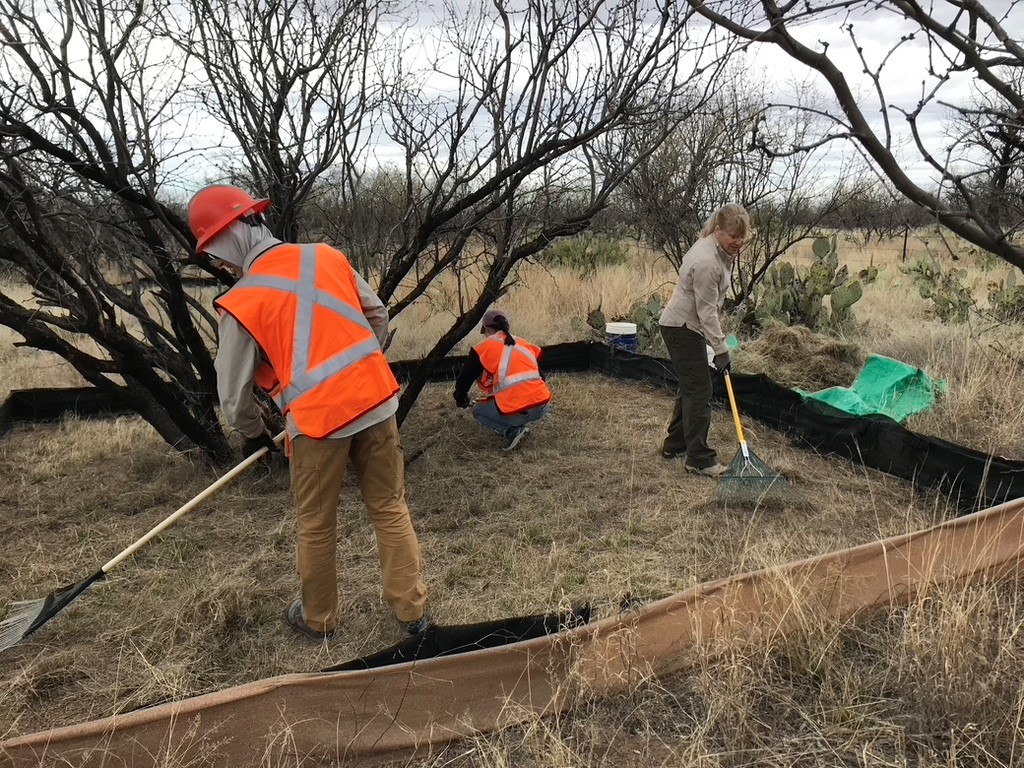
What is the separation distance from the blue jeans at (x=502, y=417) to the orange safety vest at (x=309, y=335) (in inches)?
85.4

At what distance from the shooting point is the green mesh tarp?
15.7ft

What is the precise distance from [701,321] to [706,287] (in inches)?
7.7

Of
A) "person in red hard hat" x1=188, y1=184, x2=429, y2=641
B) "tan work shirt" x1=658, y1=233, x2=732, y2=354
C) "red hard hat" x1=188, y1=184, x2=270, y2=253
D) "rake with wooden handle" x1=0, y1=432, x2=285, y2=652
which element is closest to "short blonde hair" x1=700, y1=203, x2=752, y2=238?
"tan work shirt" x1=658, y1=233, x2=732, y2=354

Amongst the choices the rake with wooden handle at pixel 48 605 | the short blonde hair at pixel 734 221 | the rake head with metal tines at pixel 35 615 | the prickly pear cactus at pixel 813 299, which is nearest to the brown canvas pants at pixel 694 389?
the short blonde hair at pixel 734 221

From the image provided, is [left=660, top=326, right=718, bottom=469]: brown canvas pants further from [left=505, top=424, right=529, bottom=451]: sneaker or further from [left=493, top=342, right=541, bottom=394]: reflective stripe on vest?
[left=505, top=424, right=529, bottom=451]: sneaker

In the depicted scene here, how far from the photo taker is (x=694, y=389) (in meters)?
4.12

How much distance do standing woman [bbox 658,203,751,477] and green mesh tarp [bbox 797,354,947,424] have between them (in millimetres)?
1194

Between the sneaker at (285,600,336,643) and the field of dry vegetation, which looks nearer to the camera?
the field of dry vegetation

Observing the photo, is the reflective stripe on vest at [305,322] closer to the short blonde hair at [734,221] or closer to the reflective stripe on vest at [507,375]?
the reflective stripe on vest at [507,375]

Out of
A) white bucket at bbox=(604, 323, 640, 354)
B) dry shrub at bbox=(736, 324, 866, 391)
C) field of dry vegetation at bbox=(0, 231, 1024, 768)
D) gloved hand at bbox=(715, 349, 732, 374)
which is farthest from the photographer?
white bucket at bbox=(604, 323, 640, 354)

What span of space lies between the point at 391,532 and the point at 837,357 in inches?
195

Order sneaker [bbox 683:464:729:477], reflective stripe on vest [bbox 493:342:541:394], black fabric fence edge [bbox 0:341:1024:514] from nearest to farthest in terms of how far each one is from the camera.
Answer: black fabric fence edge [bbox 0:341:1024:514]
sneaker [bbox 683:464:729:477]
reflective stripe on vest [bbox 493:342:541:394]

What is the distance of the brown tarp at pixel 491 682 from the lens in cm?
184

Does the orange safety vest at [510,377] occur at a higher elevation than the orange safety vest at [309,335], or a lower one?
lower
